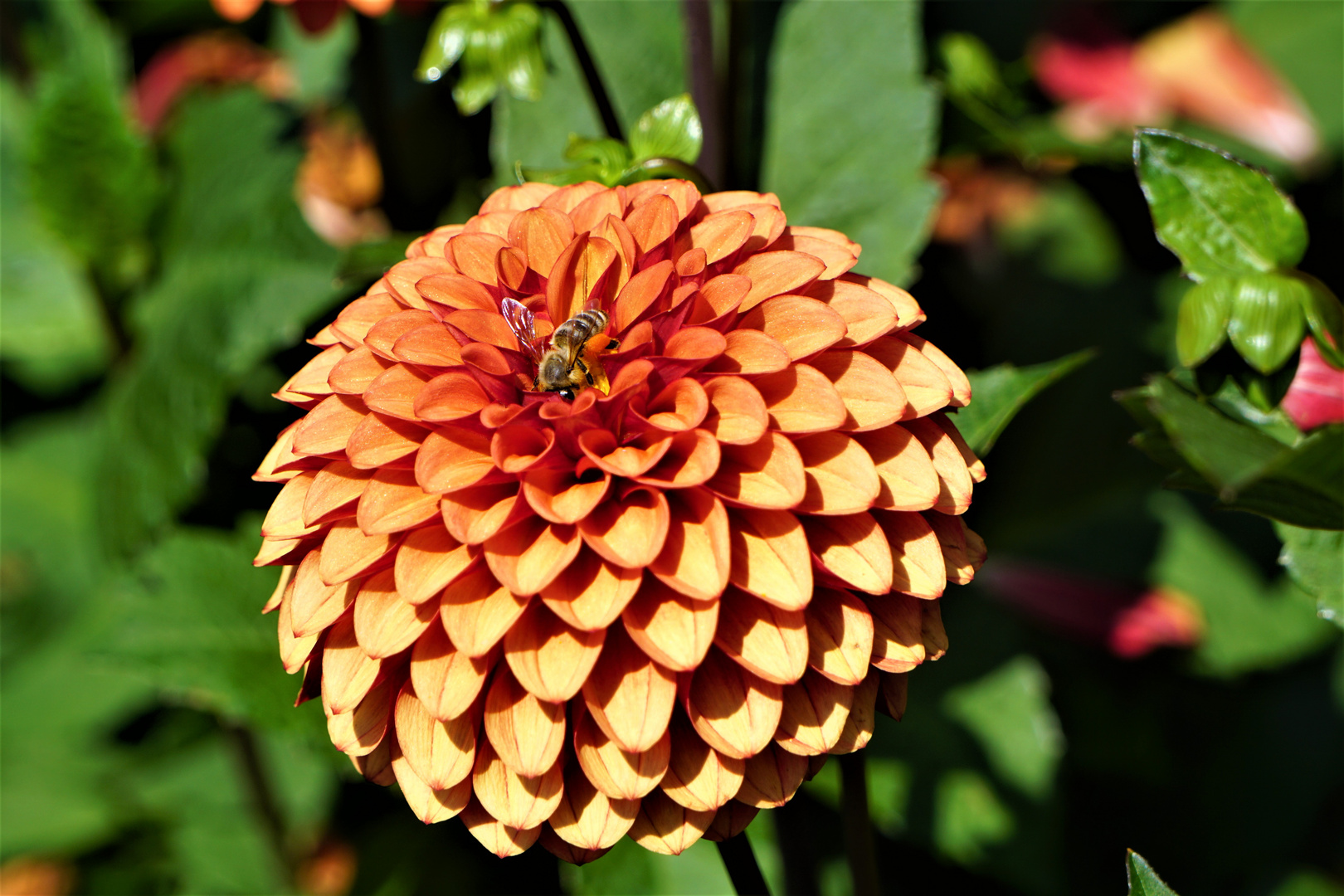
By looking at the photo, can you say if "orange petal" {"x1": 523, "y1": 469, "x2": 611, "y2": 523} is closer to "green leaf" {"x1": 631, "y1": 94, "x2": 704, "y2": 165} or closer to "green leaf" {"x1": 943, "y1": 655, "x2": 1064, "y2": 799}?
"green leaf" {"x1": 631, "y1": 94, "x2": 704, "y2": 165}

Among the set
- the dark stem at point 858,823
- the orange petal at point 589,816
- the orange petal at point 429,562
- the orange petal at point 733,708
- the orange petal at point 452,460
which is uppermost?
the orange petal at point 452,460

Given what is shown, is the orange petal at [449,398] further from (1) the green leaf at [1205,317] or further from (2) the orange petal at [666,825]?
(1) the green leaf at [1205,317]

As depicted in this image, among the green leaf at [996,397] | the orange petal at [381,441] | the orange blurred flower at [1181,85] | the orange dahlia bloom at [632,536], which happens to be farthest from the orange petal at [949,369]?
the orange blurred flower at [1181,85]

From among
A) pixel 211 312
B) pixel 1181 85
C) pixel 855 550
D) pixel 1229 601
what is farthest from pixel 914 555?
pixel 1181 85

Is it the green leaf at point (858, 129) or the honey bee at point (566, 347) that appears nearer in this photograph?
the honey bee at point (566, 347)

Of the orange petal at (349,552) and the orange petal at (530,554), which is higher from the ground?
the orange petal at (349,552)

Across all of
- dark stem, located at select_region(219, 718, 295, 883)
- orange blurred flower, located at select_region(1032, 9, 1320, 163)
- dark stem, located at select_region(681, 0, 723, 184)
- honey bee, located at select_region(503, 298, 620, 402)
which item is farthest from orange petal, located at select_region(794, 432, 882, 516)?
orange blurred flower, located at select_region(1032, 9, 1320, 163)

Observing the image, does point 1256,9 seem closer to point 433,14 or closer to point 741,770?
point 433,14
